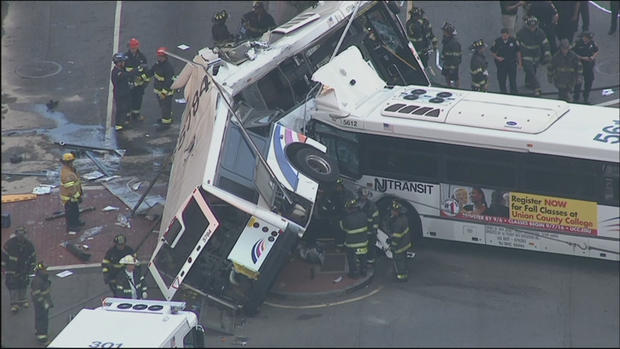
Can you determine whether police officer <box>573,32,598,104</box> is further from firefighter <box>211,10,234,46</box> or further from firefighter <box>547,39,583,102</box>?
firefighter <box>211,10,234,46</box>

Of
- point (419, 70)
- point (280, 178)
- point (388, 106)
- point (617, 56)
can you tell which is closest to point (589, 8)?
point (617, 56)

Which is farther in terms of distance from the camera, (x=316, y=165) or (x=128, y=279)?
(x=316, y=165)

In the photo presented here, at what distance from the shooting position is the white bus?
68.6 ft

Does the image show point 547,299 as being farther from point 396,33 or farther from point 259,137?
Answer: point 396,33

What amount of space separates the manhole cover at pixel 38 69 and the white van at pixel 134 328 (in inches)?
467

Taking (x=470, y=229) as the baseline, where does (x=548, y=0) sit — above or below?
above

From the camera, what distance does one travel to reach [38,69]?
30484 mm

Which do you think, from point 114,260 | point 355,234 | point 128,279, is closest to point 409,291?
point 355,234

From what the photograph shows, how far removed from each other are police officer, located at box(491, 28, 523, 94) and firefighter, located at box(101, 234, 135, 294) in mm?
9945

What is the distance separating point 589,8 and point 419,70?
7.67m

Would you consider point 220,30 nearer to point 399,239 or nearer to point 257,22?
point 257,22

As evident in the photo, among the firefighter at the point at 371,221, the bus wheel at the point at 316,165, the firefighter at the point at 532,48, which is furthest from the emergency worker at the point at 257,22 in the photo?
the firefighter at the point at 371,221

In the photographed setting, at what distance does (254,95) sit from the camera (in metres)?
23.1

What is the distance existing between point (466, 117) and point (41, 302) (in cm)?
735
